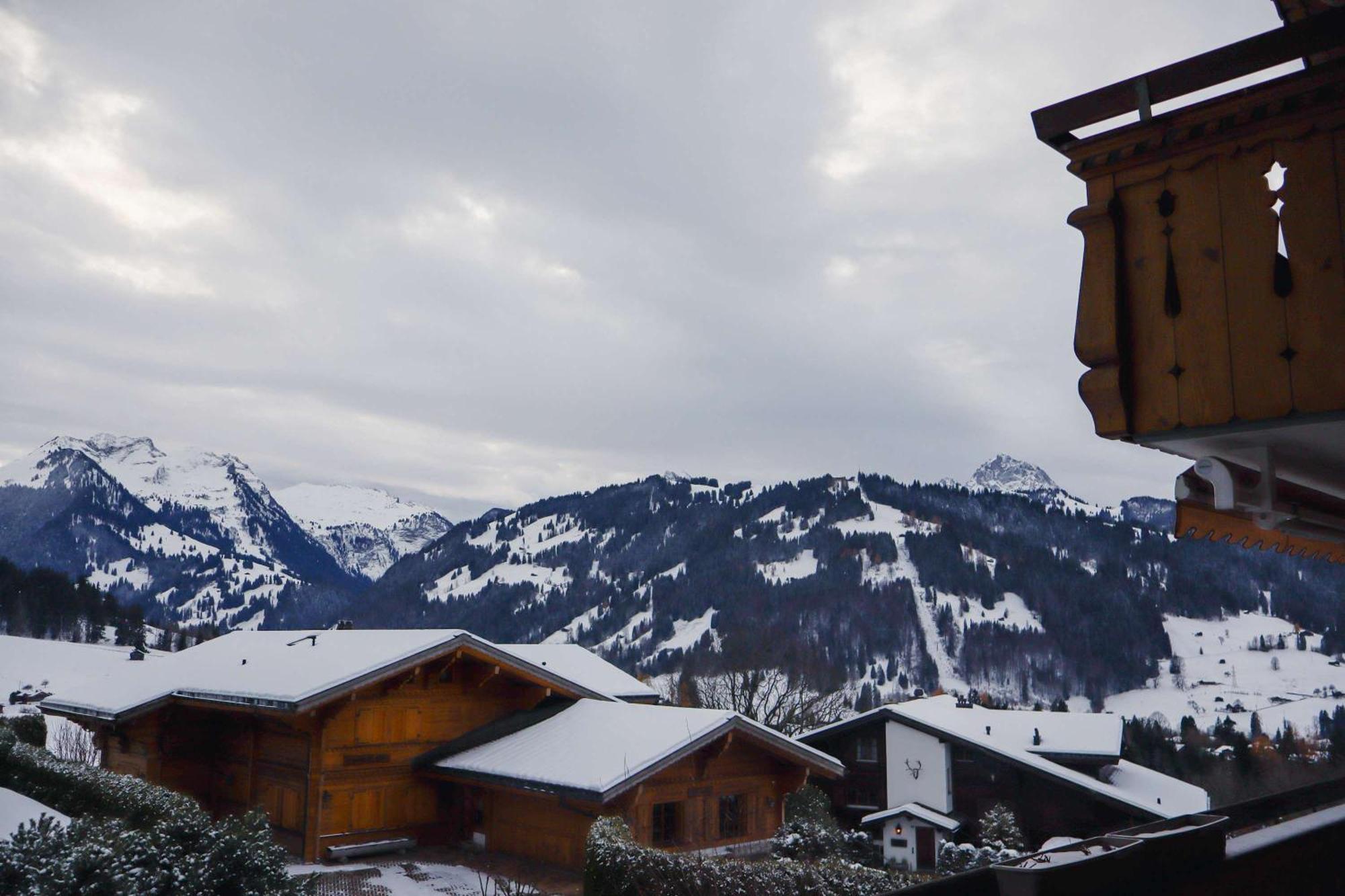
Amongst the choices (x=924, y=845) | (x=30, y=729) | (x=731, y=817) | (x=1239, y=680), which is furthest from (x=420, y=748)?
(x=1239, y=680)

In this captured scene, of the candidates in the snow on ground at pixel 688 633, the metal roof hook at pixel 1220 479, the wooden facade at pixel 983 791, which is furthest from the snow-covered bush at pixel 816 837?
the snow on ground at pixel 688 633

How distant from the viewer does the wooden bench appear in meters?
21.2

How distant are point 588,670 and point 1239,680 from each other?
162736mm

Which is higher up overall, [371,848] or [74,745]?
[74,745]

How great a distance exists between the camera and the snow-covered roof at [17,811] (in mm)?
15617

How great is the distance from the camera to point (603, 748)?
68.1ft

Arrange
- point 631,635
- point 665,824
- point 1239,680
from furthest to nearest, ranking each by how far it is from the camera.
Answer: point 631,635, point 1239,680, point 665,824

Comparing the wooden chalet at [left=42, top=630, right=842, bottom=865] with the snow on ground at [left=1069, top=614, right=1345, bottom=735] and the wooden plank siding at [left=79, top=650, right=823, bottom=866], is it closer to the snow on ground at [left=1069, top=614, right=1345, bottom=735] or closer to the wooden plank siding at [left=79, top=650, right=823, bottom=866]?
the wooden plank siding at [left=79, top=650, right=823, bottom=866]

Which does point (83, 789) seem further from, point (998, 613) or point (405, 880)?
point (998, 613)

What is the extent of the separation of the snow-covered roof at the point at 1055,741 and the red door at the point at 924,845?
3.59 metres

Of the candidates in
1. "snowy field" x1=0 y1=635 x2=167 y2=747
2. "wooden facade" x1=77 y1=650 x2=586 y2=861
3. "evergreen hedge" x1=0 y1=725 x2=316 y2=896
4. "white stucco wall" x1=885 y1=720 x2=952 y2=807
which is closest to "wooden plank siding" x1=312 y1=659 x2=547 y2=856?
"wooden facade" x1=77 y1=650 x2=586 y2=861

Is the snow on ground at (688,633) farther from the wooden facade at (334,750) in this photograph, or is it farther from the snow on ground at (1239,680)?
the wooden facade at (334,750)

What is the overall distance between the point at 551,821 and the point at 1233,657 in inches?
7260

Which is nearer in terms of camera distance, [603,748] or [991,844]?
[603,748]
